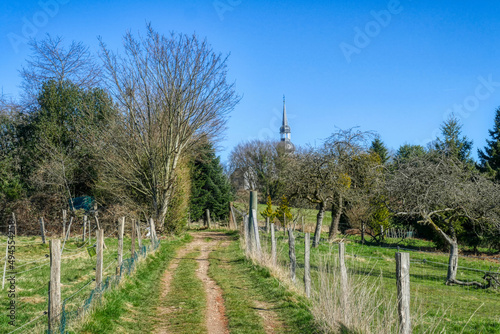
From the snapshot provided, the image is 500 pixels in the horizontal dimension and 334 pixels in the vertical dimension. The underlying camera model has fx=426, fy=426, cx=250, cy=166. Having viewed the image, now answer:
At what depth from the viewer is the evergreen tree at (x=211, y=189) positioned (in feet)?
121

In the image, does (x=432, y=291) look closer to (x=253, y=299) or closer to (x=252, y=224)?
(x=253, y=299)

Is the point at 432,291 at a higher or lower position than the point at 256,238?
lower

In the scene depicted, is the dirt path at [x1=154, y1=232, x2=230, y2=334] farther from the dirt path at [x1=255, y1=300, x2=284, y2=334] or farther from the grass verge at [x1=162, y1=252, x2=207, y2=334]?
the dirt path at [x1=255, y1=300, x2=284, y2=334]

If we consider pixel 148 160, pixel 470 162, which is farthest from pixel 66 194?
pixel 470 162

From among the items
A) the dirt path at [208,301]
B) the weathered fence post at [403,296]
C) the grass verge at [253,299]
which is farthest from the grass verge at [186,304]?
the weathered fence post at [403,296]

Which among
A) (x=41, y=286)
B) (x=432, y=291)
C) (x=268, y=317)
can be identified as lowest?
(x=432, y=291)

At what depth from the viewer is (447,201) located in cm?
1436

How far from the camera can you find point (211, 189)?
3803 centimetres

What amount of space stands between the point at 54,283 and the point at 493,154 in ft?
116

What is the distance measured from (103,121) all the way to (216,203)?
45.1 feet

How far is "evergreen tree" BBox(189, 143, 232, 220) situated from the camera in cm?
3688

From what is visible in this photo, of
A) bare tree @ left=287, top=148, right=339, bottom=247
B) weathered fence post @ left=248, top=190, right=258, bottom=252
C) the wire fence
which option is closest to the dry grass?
the wire fence

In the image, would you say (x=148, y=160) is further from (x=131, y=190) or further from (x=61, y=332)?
(x=61, y=332)

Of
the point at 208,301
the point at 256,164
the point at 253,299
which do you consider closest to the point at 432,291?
the point at 253,299
